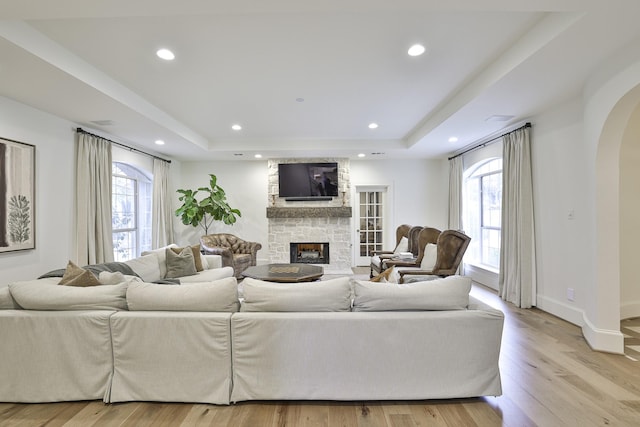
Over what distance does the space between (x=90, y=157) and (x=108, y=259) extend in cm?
153

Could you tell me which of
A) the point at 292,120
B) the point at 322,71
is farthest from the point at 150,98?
the point at 322,71

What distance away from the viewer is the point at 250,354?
201 centimetres

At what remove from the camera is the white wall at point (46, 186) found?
11.0 ft

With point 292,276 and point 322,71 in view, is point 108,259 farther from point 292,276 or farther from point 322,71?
point 322,71

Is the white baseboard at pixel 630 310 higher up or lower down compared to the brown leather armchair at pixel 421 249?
lower down

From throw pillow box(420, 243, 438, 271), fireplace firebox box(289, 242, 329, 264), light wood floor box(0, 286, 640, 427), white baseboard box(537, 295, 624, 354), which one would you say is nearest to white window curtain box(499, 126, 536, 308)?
white baseboard box(537, 295, 624, 354)

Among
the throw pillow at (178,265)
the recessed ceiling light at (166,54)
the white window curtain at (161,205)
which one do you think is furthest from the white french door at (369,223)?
the recessed ceiling light at (166,54)

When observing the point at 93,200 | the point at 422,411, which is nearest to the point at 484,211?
the point at 422,411

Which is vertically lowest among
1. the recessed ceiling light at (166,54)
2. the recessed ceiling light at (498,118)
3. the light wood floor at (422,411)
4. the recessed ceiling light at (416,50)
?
the light wood floor at (422,411)

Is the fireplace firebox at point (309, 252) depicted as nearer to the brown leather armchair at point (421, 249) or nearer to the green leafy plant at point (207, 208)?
the green leafy plant at point (207, 208)

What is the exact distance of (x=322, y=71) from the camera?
3170 mm

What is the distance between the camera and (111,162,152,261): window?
536 cm

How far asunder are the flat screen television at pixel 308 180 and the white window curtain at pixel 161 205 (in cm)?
245

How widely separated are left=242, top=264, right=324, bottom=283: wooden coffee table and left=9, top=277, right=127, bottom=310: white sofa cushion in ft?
6.14
